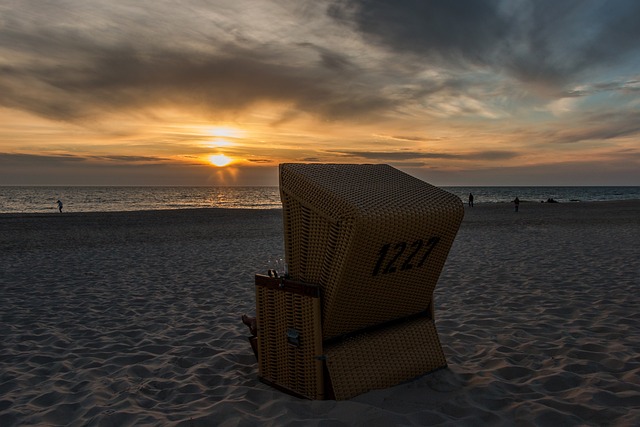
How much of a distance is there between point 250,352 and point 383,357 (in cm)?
173

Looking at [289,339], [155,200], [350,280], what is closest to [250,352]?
[289,339]

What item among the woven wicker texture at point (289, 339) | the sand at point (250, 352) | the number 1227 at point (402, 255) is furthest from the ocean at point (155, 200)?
the number 1227 at point (402, 255)

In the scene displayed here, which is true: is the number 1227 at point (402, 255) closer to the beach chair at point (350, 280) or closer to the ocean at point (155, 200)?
the beach chair at point (350, 280)

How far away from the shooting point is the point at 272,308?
385 cm

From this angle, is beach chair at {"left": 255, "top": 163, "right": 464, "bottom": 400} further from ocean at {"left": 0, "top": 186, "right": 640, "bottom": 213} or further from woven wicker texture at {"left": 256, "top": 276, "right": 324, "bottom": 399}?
ocean at {"left": 0, "top": 186, "right": 640, "bottom": 213}

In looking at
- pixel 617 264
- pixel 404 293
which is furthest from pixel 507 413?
pixel 617 264

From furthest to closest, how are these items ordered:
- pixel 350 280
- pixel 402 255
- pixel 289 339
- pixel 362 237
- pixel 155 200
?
pixel 155 200
pixel 289 339
pixel 402 255
pixel 350 280
pixel 362 237

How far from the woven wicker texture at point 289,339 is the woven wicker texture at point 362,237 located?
Answer: 5.3 inches

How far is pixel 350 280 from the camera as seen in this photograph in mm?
3293

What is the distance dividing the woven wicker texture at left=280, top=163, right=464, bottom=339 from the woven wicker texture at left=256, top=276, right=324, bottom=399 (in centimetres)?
13

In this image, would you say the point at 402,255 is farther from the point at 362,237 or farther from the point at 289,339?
the point at 289,339

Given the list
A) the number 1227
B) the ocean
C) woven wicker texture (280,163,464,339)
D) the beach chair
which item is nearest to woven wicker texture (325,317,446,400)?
the beach chair

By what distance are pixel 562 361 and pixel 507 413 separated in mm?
1356

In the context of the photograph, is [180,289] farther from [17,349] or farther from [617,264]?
[617,264]
